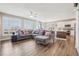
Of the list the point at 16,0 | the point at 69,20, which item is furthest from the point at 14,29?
the point at 69,20

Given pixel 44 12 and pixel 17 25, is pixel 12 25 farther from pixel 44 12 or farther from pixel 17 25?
pixel 44 12

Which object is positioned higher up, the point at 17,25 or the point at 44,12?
the point at 44,12

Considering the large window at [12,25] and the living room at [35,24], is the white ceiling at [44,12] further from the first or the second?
the large window at [12,25]

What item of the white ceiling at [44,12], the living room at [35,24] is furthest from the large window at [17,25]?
the white ceiling at [44,12]

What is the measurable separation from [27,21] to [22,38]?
3.48 ft

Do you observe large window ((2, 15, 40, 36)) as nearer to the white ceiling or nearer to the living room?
the living room

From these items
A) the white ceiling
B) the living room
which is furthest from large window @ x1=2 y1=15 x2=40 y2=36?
the white ceiling

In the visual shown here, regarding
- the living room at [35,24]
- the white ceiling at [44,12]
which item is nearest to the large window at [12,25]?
the living room at [35,24]

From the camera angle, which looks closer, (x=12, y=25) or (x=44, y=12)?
(x=12, y=25)

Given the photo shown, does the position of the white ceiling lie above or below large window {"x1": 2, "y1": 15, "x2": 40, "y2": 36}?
above

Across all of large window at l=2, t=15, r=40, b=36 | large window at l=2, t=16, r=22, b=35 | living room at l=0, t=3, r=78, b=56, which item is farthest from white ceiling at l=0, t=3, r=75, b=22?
large window at l=2, t=16, r=22, b=35

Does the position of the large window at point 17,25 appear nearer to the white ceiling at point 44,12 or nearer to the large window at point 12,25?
the large window at point 12,25

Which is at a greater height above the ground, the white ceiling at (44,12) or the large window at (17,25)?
the white ceiling at (44,12)

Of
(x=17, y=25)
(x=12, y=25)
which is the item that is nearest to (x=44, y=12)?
(x=17, y=25)
